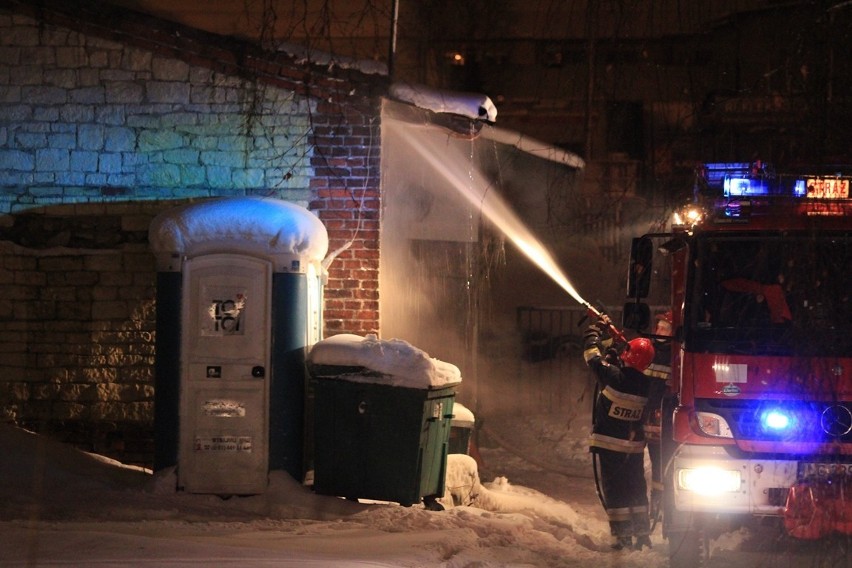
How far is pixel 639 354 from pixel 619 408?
45 cm

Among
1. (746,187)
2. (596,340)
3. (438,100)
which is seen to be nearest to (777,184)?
(746,187)

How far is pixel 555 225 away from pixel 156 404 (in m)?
10.7

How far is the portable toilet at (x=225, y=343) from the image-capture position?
821 cm

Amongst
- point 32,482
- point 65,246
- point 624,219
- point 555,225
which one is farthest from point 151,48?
point 624,219

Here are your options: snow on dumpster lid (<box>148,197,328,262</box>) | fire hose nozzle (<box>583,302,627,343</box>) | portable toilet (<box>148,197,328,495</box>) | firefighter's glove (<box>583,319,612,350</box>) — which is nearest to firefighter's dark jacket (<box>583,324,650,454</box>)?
firefighter's glove (<box>583,319,612,350</box>)

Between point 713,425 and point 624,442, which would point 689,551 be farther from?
point 624,442

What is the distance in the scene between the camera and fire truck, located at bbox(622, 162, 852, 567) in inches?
238

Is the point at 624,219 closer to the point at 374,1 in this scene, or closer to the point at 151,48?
the point at 374,1

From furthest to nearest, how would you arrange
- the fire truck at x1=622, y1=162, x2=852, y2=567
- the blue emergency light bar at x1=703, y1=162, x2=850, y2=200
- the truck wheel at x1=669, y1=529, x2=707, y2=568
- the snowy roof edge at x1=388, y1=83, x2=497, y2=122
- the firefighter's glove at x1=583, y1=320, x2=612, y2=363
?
1. the snowy roof edge at x1=388, y1=83, x2=497, y2=122
2. the firefighter's glove at x1=583, y1=320, x2=612, y2=363
3. the blue emergency light bar at x1=703, y1=162, x2=850, y2=200
4. the truck wheel at x1=669, y1=529, x2=707, y2=568
5. the fire truck at x1=622, y1=162, x2=852, y2=567

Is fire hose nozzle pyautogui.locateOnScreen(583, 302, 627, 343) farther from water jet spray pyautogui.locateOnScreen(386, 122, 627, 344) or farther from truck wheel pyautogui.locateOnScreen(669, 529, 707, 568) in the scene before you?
truck wheel pyautogui.locateOnScreen(669, 529, 707, 568)

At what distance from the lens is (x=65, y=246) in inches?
389

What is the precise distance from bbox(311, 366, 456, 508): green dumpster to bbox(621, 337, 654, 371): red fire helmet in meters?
1.50

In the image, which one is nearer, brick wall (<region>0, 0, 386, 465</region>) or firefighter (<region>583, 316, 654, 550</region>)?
firefighter (<region>583, 316, 654, 550</region>)

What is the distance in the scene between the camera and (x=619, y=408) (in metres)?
7.75
